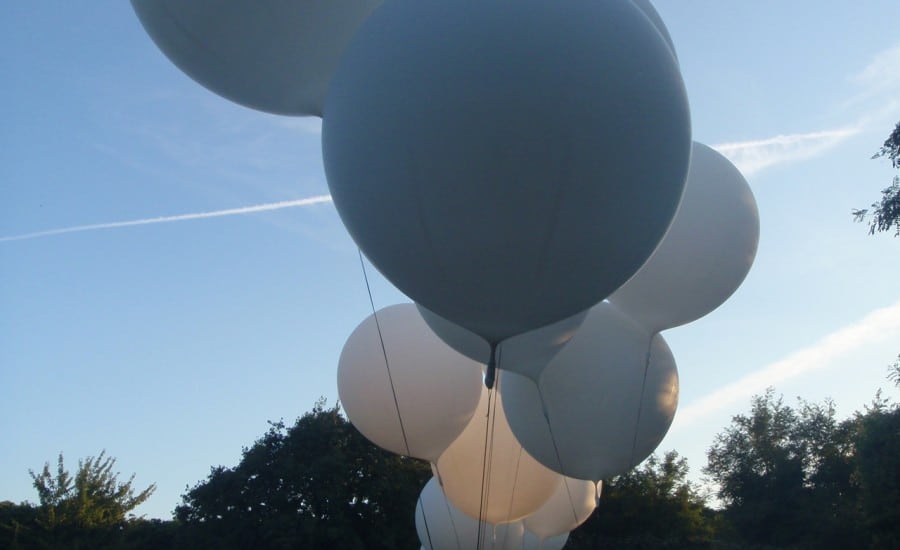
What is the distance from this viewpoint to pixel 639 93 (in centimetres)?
346

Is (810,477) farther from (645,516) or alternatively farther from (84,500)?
(84,500)

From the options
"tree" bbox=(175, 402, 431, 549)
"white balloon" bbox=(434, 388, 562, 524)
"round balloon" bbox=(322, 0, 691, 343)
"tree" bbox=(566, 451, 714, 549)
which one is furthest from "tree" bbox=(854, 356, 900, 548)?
"round balloon" bbox=(322, 0, 691, 343)

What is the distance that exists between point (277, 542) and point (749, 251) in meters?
16.4

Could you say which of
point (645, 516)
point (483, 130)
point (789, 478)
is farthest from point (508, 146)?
point (789, 478)

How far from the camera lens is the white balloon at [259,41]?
4523 mm

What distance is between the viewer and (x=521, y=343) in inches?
196

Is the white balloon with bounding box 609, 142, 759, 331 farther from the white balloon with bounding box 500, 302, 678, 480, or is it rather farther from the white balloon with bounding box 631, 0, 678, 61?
the white balloon with bounding box 631, 0, 678, 61

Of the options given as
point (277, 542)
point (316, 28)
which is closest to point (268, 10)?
point (316, 28)

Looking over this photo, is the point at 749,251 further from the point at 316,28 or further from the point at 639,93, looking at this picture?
the point at 316,28

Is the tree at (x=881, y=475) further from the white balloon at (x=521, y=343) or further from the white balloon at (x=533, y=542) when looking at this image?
the white balloon at (x=521, y=343)

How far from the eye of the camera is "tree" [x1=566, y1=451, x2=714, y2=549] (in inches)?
910

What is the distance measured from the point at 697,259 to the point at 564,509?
3.56 meters

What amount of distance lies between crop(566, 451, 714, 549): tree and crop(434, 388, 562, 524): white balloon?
1623 centimetres

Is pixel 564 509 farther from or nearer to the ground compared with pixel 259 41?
nearer to the ground
